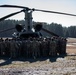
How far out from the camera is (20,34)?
2159 centimetres

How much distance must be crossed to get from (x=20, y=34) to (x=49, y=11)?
11.1ft

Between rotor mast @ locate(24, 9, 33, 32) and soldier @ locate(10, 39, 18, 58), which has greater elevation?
rotor mast @ locate(24, 9, 33, 32)

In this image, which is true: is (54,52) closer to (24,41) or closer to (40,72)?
(24,41)

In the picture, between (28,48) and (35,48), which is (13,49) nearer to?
(28,48)

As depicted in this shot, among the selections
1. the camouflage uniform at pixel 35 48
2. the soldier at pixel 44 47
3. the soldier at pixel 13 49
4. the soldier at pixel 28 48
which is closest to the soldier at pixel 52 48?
the soldier at pixel 44 47

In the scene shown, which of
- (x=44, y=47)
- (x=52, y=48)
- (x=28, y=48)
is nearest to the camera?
(x=28, y=48)

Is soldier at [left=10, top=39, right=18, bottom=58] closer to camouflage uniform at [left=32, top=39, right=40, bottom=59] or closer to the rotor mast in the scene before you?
camouflage uniform at [left=32, top=39, right=40, bottom=59]

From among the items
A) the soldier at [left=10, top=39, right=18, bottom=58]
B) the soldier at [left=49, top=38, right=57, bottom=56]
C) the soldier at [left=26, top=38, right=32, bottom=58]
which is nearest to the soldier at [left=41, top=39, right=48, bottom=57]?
the soldier at [left=49, top=38, right=57, bottom=56]

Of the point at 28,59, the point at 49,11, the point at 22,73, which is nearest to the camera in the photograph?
the point at 22,73

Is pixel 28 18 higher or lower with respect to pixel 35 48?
higher

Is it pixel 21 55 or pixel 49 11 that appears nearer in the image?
pixel 21 55

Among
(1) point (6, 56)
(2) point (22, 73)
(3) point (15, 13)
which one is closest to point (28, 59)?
(1) point (6, 56)

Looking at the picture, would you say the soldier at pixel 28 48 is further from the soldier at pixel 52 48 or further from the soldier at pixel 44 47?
the soldier at pixel 52 48

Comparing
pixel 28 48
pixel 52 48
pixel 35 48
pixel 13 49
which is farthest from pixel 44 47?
pixel 13 49
